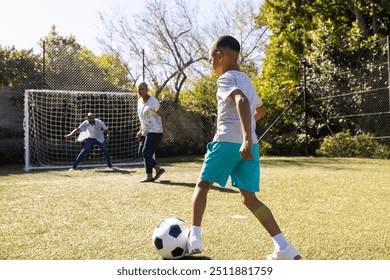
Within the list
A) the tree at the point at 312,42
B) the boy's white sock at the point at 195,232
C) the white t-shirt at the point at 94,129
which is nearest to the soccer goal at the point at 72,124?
the white t-shirt at the point at 94,129

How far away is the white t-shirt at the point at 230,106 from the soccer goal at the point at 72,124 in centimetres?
1012

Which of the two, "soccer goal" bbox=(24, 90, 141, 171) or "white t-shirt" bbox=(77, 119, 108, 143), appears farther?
"soccer goal" bbox=(24, 90, 141, 171)

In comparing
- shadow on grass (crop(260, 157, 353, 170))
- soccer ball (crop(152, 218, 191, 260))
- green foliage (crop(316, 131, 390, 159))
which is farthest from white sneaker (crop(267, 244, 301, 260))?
green foliage (crop(316, 131, 390, 159))

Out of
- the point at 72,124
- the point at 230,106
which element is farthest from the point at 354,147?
the point at 230,106

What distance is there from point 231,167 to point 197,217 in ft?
1.39

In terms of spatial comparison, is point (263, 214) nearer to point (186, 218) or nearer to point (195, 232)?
point (195, 232)

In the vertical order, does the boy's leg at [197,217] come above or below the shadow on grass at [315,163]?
above

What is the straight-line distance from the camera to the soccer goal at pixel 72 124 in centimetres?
1334

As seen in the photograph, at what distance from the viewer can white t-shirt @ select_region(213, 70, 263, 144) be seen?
9.78 ft

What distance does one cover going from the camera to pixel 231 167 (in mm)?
2988

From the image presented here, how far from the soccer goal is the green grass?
6225 mm

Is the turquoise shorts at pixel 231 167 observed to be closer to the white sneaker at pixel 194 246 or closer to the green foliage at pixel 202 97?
the white sneaker at pixel 194 246

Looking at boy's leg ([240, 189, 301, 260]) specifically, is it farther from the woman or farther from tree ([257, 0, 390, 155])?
tree ([257, 0, 390, 155])
